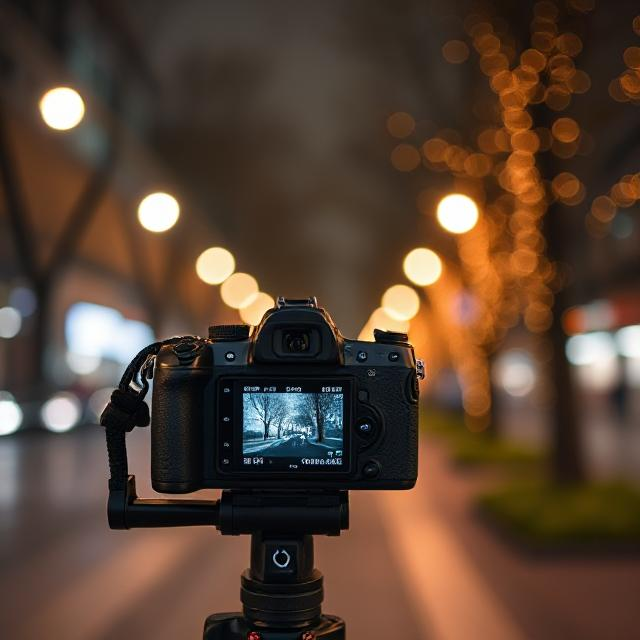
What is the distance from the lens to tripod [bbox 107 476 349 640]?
111 inches

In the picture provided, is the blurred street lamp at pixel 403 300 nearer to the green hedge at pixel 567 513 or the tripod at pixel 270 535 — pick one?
the green hedge at pixel 567 513

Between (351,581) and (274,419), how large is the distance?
15.6 ft

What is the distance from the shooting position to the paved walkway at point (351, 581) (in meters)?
5.97

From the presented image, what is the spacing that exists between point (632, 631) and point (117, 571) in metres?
3.96

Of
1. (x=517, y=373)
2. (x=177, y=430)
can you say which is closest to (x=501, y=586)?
(x=177, y=430)

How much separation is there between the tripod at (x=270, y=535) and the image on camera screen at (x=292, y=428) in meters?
0.13

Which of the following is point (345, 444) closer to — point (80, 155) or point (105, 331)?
point (80, 155)

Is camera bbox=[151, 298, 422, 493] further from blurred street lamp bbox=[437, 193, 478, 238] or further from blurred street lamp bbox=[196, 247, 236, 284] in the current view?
blurred street lamp bbox=[196, 247, 236, 284]

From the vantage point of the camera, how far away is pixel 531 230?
12594mm

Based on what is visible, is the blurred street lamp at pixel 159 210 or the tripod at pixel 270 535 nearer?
the tripod at pixel 270 535

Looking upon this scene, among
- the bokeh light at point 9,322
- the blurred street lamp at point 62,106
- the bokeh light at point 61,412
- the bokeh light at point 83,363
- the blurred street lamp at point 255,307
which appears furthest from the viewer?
the blurred street lamp at point 255,307

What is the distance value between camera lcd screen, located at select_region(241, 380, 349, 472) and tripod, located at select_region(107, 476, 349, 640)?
0.12 metres

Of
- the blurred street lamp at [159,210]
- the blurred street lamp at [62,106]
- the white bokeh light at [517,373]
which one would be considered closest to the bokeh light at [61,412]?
the blurred street lamp at [159,210]

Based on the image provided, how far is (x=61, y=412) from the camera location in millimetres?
24906
